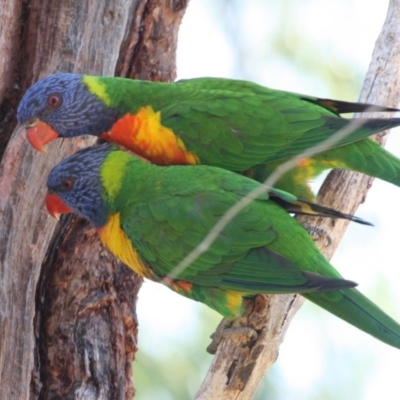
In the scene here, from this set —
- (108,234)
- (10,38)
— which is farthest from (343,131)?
(10,38)

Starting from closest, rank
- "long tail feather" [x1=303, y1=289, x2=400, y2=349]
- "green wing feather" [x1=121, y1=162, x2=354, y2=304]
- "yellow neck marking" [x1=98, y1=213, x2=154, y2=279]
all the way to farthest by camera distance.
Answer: "long tail feather" [x1=303, y1=289, x2=400, y2=349] < "green wing feather" [x1=121, y1=162, x2=354, y2=304] < "yellow neck marking" [x1=98, y1=213, x2=154, y2=279]

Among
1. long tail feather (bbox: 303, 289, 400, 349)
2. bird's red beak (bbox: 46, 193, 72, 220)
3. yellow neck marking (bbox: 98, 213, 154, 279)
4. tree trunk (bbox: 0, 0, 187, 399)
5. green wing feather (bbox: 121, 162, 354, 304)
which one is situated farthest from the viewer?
tree trunk (bbox: 0, 0, 187, 399)

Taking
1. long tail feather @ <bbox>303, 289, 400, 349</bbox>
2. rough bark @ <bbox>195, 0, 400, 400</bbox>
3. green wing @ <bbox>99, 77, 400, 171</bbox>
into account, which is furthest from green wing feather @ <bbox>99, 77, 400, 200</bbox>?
long tail feather @ <bbox>303, 289, 400, 349</bbox>

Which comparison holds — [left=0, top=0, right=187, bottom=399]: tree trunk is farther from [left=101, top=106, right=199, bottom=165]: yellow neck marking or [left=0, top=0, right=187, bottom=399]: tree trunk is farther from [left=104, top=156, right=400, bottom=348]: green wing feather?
[left=104, top=156, right=400, bottom=348]: green wing feather

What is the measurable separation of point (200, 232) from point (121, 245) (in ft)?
1.00

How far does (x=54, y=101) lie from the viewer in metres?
2.75

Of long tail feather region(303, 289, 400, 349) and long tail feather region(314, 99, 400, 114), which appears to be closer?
long tail feather region(303, 289, 400, 349)

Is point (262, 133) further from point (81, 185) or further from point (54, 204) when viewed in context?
point (54, 204)

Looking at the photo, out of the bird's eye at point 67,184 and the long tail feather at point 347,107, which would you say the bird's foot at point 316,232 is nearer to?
the long tail feather at point 347,107

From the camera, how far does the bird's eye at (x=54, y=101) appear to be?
274cm

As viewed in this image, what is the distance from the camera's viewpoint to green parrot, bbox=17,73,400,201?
8.75 feet

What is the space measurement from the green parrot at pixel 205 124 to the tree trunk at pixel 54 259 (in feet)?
0.59

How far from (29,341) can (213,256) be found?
2.71 feet

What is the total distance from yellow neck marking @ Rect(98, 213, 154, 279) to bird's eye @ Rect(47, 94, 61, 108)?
0.51 metres
